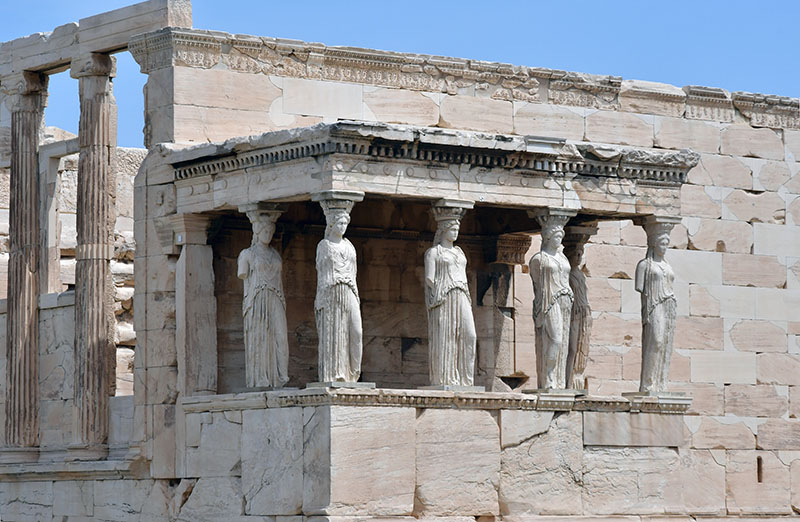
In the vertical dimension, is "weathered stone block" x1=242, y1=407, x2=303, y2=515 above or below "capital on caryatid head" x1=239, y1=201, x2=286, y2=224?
below

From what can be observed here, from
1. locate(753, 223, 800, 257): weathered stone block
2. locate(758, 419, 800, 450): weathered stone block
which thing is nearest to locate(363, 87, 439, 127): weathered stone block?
locate(753, 223, 800, 257): weathered stone block

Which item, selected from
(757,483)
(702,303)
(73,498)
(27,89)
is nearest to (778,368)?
(702,303)

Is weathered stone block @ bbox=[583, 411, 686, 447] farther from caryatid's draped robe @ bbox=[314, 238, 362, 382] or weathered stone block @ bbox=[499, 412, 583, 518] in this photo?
caryatid's draped robe @ bbox=[314, 238, 362, 382]

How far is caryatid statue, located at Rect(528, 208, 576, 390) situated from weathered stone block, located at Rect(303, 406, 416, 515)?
1617mm

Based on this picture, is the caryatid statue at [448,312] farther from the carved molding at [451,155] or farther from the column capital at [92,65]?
the column capital at [92,65]

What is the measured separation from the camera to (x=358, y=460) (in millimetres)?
16953

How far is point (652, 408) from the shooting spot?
61.8 feet

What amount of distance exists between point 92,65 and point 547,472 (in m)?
5.95

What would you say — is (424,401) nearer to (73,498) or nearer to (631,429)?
(631,429)

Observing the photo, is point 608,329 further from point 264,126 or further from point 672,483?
point 264,126

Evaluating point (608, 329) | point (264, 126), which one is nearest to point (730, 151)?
point (608, 329)

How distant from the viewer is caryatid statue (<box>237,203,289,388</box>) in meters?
17.7

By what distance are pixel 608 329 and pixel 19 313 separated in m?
5.88

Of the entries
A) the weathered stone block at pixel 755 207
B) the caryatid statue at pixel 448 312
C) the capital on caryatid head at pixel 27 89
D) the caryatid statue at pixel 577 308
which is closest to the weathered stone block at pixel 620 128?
the weathered stone block at pixel 755 207
